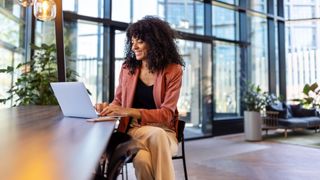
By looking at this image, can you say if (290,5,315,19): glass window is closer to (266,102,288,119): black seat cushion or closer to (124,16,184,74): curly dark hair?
(266,102,288,119): black seat cushion

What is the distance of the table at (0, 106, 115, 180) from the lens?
568mm

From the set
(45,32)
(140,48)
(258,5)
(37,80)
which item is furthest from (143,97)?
(258,5)

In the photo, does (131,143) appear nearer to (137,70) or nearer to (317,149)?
(137,70)

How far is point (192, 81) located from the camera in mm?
5840

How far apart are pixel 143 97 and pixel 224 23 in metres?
5.28

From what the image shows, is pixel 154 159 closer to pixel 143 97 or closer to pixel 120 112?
pixel 120 112

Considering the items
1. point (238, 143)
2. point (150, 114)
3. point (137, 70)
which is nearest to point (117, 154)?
point (150, 114)

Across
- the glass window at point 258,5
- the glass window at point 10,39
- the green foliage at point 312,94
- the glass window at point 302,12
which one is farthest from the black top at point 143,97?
the glass window at point 302,12

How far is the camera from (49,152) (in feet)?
2.43

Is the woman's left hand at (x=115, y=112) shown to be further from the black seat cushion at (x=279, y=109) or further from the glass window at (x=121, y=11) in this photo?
the black seat cushion at (x=279, y=109)

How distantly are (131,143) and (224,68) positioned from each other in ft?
18.7

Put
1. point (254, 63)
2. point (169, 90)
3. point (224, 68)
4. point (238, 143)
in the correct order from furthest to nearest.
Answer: point (254, 63) < point (224, 68) < point (238, 143) < point (169, 90)

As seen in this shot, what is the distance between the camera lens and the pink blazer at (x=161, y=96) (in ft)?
5.25

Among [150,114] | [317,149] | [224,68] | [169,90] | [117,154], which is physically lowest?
[317,149]
